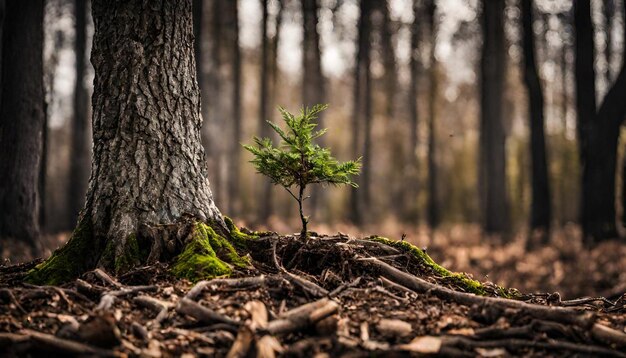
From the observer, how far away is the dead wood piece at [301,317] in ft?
9.46

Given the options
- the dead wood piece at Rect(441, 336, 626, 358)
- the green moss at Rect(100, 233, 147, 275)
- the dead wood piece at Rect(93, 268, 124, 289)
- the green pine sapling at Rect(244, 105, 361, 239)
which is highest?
the green pine sapling at Rect(244, 105, 361, 239)

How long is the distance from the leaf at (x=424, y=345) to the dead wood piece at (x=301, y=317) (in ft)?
1.73

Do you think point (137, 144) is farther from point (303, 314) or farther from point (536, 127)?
point (536, 127)

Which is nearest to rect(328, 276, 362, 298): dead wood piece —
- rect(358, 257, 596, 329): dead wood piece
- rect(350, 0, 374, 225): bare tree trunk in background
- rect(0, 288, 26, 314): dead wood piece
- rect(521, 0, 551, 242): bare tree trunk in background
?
rect(358, 257, 596, 329): dead wood piece

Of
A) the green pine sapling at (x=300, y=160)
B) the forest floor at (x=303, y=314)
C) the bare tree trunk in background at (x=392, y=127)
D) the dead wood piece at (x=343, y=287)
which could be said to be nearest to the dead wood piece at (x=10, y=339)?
the forest floor at (x=303, y=314)

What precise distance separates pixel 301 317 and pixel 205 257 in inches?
47.6

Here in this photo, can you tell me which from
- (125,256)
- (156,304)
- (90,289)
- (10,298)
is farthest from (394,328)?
(10,298)

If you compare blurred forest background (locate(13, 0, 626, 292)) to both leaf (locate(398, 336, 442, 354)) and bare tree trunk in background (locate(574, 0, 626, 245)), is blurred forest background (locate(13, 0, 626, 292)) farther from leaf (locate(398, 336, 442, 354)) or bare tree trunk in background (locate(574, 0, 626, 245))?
leaf (locate(398, 336, 442, 354))

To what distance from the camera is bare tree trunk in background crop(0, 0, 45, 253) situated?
7.58m

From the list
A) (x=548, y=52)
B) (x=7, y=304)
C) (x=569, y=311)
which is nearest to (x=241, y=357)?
(x=7, y=304)

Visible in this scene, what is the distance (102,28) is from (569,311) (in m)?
4.59

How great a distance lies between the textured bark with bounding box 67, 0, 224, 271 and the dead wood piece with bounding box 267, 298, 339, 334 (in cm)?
167

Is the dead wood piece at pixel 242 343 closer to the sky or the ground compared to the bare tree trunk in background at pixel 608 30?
closer to the ground

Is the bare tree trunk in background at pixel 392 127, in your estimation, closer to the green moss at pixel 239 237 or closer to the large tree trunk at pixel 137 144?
the large tree trunk at pixel 137 144
